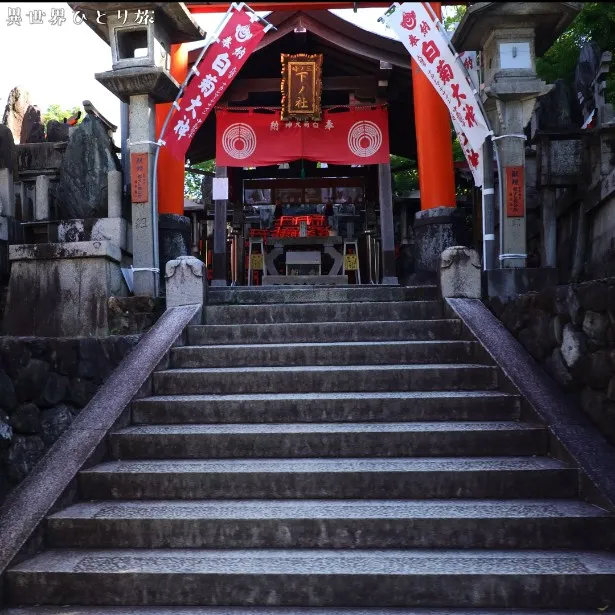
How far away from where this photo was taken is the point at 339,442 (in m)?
4.01

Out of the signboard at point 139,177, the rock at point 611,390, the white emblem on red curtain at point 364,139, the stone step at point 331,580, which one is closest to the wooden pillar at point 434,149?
the white emblem on red curtain at point 364,139

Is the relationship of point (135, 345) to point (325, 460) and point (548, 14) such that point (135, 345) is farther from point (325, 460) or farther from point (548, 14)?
point (548, 14)

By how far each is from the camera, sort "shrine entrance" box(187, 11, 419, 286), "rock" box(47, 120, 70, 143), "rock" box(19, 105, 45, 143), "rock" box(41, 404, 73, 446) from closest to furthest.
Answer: "rock" box(41, 404, 73, 446)
"rock" box(47, 120, 70, 143)
"rock" box(19, 105, 45, 143)
"shrine entrance" box(187, 11, 419, 286)

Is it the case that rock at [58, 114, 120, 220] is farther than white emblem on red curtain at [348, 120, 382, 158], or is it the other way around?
white emblem on red curtain at [348, 120, 382, 158]

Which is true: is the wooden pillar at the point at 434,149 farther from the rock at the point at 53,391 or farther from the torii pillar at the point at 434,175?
the rock at the point at 53,391

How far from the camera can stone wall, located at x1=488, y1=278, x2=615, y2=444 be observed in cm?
362

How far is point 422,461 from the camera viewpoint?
3.86 meters

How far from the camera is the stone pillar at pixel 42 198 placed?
7.10 m

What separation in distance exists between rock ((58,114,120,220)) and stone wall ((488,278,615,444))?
15.4 feet

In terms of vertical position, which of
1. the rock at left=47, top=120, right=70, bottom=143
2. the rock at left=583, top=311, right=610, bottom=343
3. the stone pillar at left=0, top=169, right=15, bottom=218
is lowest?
the rock at left=583, top=311, right=610, bottom=343

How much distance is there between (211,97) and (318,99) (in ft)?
10.2

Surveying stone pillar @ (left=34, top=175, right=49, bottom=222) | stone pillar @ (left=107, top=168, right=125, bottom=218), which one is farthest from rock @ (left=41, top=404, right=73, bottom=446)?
stone pillar @ (left=34, top=175, right=49, bottom=222)

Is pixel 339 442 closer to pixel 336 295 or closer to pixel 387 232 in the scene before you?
pixel 336 295

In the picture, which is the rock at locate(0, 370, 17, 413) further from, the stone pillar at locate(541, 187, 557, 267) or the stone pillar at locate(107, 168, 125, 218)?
the stone pillar at locate(541, 187, 557, 267)
